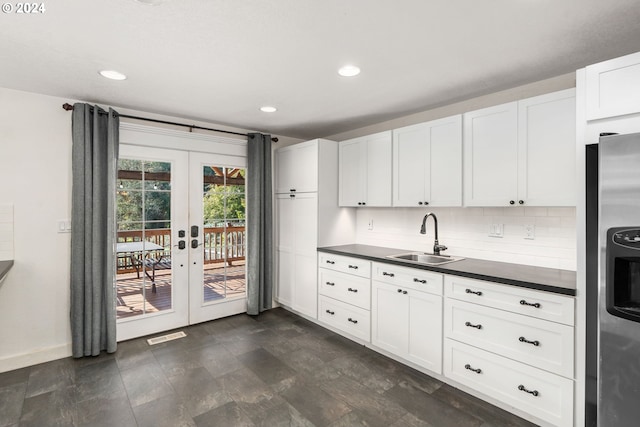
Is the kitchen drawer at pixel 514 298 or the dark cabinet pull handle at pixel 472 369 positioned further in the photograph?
the dark cabinet pull handle at pixel 472 369

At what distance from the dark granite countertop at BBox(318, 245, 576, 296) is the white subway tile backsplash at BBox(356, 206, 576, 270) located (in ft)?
0.33

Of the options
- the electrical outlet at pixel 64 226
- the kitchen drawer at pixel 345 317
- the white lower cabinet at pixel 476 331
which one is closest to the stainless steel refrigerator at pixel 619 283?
the white lower cabinet at pixel 476 331

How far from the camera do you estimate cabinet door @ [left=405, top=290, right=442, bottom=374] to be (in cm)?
262

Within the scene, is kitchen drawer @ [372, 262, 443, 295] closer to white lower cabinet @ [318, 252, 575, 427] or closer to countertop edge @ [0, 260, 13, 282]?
white lower cabinet @ [318, 252, 575, 427]

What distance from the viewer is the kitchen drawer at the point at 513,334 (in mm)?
1987

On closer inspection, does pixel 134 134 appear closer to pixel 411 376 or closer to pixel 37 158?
pixel 37 158

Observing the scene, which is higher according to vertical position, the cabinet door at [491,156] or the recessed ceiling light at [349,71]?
the recessed ceiling light at [349,71]

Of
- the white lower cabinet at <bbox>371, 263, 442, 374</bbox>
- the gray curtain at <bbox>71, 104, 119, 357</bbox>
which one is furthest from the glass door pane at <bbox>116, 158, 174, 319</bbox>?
the white lower cabinet at <bbox>371, 263, 442, 374</bbox>

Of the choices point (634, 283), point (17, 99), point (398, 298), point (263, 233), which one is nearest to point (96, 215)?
point (17, 99)

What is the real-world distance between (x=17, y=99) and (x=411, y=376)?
4.16m

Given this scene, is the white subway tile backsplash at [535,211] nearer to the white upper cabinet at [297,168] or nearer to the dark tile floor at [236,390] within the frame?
the dark tile floor at [236,390]

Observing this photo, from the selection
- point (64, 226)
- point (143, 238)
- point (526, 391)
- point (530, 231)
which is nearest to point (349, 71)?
point (530, 231)

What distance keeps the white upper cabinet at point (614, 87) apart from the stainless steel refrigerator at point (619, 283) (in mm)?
337

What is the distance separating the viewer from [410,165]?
323 centimetres
